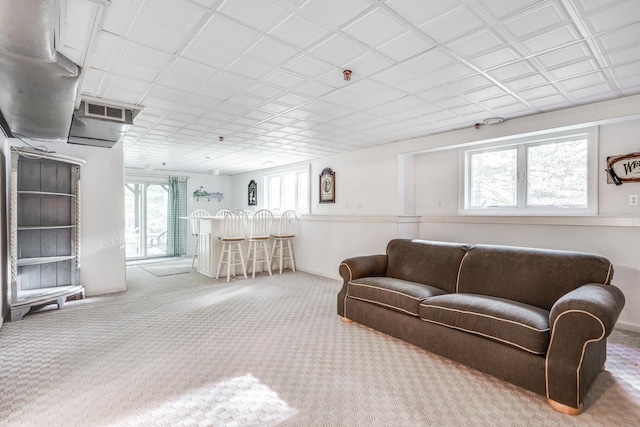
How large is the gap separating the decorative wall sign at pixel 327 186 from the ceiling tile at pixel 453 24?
12.8ft

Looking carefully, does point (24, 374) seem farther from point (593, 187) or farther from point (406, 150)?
point (593, 187)

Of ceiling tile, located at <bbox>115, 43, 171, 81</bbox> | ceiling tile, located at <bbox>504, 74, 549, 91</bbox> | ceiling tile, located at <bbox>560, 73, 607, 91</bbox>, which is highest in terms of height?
ceiling tile, located at <bbox>115, 43, 171, 81</bbox>

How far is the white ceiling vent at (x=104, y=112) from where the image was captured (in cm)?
313

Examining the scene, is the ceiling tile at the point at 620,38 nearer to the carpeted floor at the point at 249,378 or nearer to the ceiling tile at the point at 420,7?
the ceiling tile at the point at 420,7

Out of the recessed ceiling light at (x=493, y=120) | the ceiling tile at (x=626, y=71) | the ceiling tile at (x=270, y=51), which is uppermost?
the ceiling tile at (x=270, y=51)

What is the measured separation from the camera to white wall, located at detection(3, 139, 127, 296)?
14.1ft

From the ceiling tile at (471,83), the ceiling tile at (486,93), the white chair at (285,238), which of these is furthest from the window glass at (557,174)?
the white chair at (285,238)

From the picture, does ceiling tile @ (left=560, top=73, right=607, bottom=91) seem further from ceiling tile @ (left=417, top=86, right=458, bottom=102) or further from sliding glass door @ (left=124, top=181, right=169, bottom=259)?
sliding glass door @ (left=124, top=181, right=169, bottom=259)

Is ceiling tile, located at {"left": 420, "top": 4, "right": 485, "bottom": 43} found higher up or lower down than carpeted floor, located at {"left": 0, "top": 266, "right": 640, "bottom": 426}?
higher up

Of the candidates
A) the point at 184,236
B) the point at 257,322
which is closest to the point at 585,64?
the point at 257,322

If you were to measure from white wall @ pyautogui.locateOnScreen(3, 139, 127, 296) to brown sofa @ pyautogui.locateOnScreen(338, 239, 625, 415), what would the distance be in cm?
330

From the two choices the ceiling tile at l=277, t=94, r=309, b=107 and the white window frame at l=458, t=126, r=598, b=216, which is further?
the white window frame at l=458, t=126, r=598, b=216

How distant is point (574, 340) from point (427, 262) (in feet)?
5.16

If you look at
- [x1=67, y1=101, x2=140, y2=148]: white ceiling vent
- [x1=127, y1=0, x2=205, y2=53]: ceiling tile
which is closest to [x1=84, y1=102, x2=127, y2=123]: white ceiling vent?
[x1=67, y1=101, x2=140, y2=148]: white ceiling vent
